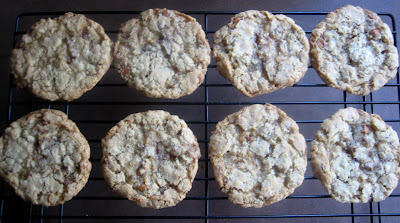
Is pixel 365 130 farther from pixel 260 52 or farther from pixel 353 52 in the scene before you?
pixel 260 52

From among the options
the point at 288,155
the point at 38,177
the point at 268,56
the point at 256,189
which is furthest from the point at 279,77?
the point at 38,177

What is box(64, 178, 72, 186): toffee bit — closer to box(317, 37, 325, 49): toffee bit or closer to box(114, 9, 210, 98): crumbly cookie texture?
box(114, 9, 210, 98): crumbly cookie texture

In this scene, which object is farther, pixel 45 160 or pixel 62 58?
pixel 62 58

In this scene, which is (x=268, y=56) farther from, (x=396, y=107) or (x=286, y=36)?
(x=396, y=107)

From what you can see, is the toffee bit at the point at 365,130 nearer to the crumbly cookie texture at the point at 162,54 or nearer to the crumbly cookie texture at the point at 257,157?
the crumbly cookie texture at the point at 257,157

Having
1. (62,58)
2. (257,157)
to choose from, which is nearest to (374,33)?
(257,157)
